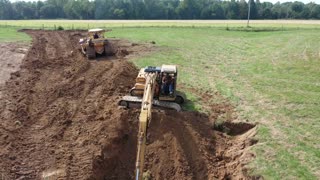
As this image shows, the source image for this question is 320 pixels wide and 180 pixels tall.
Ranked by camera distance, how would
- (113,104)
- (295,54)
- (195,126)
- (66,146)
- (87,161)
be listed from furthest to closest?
(295,54), (113,104), (195,126), (66,146), (87,161)

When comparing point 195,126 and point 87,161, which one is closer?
point 87,161

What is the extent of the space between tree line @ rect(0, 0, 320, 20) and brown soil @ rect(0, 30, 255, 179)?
294ft

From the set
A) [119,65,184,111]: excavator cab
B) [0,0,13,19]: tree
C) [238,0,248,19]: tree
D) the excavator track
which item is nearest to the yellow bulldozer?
[119,65,184,111]: excavator cab

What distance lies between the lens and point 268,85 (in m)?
22.0

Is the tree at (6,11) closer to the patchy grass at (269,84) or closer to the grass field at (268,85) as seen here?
the patchy grass at (269,84)

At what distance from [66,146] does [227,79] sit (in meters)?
12.5

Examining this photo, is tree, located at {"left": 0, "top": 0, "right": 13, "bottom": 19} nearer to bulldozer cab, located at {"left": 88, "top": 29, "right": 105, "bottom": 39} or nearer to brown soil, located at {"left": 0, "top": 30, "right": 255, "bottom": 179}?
bulldozer cab, located at {"left": 88, "top": 29, "right": 105, "bottom": 39}

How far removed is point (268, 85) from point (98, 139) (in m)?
12.0

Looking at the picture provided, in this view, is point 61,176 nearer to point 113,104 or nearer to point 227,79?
point 113,104

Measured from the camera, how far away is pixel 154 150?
45.4 ft

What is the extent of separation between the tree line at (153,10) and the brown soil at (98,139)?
3526 inches

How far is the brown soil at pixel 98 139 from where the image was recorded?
12.5 meters

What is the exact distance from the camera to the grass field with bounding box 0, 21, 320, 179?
13086mm

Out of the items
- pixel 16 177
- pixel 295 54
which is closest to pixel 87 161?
pixel 16 177
